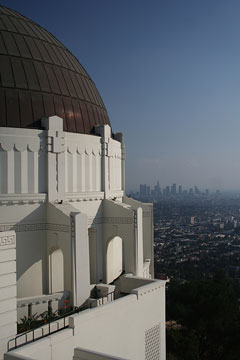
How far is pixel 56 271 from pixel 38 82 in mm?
6590

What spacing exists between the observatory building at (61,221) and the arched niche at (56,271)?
33mm

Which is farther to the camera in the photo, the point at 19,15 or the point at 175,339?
the point at 175,339

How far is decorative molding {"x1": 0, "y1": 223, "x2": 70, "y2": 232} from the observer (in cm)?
1166

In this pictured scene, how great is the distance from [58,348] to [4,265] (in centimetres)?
233

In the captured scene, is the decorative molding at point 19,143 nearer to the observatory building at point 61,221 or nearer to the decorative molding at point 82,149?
the observatory building at point 61,221

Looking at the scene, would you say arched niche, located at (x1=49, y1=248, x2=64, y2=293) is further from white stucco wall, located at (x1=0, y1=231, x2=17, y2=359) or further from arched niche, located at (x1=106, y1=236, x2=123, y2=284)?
white stucco wall, located at (x1=0, y1=231, x2=17, y2=359)

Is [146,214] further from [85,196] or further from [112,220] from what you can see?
[85,196]

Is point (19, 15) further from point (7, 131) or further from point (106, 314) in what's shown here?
point (106, 314)

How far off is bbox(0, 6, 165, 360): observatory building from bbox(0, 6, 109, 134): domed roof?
37 millimetres

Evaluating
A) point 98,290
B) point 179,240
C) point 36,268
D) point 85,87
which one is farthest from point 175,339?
point 179,240

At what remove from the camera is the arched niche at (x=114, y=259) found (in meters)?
14.5

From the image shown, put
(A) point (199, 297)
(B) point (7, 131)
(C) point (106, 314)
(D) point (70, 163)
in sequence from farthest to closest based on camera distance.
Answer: (A) point (199, 297) → (D) point (70, 163) → (B) point (7, 131) → (C) point (106, 314)

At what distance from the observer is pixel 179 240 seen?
319ft

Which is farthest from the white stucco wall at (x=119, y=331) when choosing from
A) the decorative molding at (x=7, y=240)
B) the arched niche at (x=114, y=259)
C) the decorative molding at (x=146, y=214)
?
the decorative molding at (x=146, y=214)
